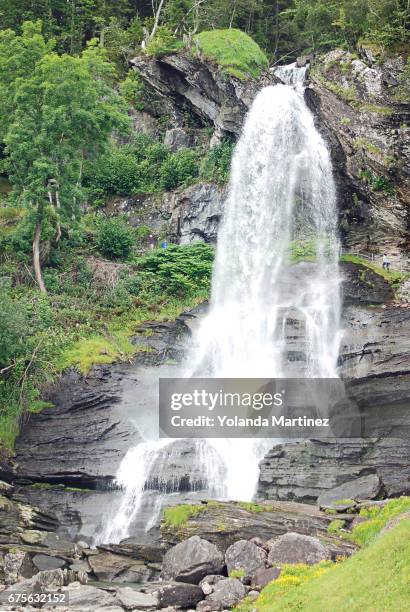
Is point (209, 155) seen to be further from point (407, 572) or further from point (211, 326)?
point (407, 572)

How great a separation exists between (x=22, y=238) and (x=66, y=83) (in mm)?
6892

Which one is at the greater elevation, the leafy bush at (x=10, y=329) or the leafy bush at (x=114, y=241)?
the leafy bush at (x=114, y=241)

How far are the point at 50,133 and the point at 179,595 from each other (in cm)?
2099

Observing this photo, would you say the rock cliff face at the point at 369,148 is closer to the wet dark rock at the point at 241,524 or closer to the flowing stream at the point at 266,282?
the flowing stream at the point at 266,282

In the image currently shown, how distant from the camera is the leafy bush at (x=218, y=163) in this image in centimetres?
3588

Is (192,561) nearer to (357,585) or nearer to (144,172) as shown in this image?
(357,585)

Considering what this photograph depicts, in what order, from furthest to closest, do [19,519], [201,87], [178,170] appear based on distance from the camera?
[201,87] < [178,170] < [19,519]

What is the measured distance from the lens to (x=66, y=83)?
100 ft

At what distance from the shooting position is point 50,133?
1199 inches

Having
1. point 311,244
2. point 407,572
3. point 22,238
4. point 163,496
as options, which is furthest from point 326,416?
point 22,238

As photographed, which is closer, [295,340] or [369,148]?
[295,340]

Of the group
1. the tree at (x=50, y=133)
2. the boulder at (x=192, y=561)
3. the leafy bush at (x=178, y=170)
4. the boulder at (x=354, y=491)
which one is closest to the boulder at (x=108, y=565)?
the boulder at (x=192, y=561)

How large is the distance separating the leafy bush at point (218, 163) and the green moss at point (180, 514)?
65.7 ft

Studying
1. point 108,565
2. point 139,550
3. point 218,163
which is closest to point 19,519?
point 108,565
